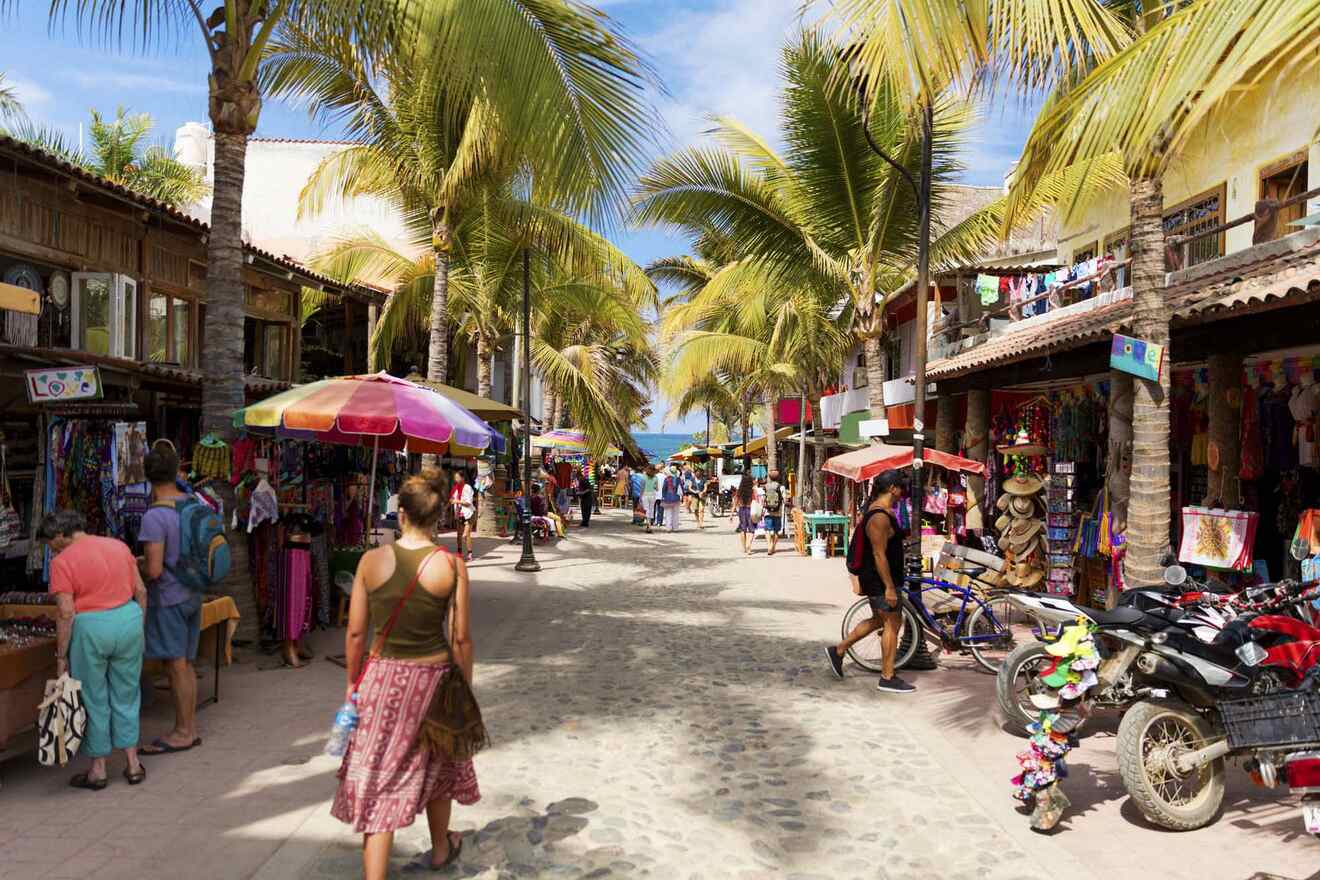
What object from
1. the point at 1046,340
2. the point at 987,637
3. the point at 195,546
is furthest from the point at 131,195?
the point at 987,637

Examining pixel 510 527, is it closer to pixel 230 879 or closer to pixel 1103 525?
pixel 1103 525

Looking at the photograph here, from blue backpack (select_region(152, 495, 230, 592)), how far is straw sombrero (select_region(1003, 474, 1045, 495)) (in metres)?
8.83

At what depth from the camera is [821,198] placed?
614 inches

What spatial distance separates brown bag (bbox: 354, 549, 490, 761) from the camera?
398cm

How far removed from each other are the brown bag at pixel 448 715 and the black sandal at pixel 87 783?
2225 millimetres

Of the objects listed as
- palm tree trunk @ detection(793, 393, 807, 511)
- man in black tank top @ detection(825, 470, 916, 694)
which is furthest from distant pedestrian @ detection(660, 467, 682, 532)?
man in black tank top @ detection(825, 470, 916, 694)

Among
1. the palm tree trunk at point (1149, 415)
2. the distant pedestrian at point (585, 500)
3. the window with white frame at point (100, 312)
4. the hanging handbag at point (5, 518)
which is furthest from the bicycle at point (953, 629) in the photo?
the distant pedestrian at point (585, 500)

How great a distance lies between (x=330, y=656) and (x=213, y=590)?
4.02 ft

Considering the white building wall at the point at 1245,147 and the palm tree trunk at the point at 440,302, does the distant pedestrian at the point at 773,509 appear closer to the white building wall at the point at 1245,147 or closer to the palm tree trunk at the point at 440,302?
the palm tree trunk at the point at 440,302

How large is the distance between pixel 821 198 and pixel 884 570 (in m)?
9.03

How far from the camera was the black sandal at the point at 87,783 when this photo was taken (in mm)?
5246

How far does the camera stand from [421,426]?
8.15 metres

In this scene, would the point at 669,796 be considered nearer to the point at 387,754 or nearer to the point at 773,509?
the point at 387,754

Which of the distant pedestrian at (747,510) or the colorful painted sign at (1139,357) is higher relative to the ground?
the colorful painted sign at (1139,357)
